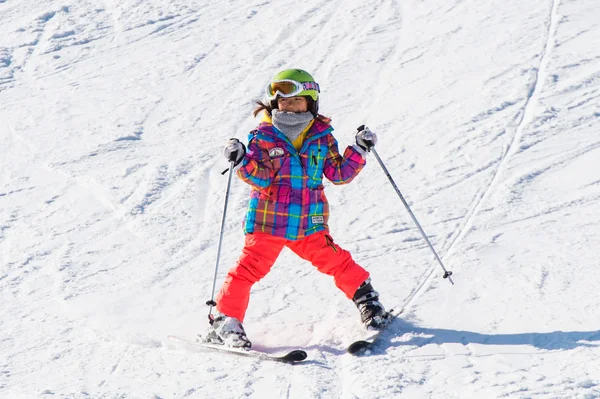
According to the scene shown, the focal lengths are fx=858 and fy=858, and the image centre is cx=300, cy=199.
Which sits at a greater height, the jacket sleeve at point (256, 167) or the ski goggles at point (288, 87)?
the ski goggles at point (288, 87)

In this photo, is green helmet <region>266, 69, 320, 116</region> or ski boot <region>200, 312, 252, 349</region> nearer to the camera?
ski boot <region>200, 312, 252, 349</region>

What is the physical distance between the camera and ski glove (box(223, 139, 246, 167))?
4578mm

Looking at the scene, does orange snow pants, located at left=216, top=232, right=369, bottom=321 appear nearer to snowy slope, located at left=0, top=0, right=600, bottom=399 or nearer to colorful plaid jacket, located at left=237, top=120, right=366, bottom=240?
colorful plaid jacket, located at left=237, top=120, right=366, bottom=240

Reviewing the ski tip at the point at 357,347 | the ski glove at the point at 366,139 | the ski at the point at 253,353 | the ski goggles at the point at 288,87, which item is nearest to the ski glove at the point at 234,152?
the ski goggles at the point at 288,87

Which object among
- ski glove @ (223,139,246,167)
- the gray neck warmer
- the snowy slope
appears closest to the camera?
the snowy slope

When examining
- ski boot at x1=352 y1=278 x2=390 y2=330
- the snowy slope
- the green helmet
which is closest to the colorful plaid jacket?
the green helmet

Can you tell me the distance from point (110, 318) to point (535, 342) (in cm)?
267

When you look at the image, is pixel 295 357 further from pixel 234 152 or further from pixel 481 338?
pixel 234 152

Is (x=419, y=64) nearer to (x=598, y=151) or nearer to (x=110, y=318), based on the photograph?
(x=598, y=151)

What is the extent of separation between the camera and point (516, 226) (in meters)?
6.02

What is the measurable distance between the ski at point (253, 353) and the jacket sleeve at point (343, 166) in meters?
1.06

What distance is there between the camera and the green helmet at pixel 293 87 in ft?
15.8

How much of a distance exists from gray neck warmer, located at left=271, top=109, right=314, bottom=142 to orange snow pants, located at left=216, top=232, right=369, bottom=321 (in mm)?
588

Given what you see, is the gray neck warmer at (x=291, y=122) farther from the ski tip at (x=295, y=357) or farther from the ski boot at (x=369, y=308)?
the ski tip at (x=295, y=357)
